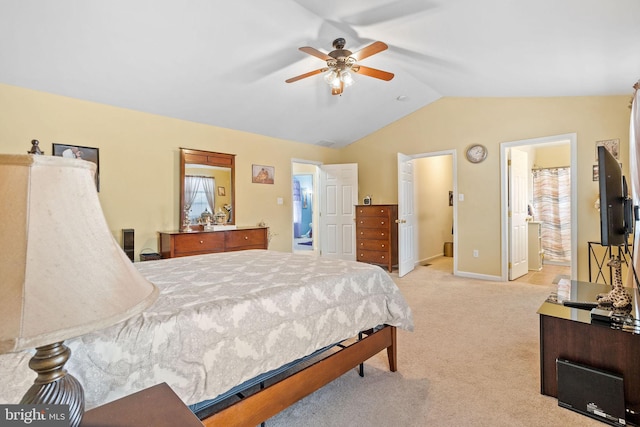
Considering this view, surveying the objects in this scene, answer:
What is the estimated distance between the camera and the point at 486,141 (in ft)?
16.1

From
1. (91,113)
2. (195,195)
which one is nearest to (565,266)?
(195,195)

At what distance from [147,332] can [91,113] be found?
3.39 meters

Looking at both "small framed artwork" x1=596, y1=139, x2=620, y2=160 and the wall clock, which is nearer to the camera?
"small framed artwork" x1=596, y1=139, x2=620, y2=160

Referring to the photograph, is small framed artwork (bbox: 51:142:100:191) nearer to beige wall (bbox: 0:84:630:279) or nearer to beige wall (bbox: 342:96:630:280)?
beige wall (bbox: 0:84:630:279)

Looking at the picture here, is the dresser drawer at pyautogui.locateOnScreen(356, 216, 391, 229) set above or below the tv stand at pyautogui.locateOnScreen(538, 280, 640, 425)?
above

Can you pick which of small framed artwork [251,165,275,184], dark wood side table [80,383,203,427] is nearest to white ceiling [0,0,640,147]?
small framed artwork [251,165,275,184]

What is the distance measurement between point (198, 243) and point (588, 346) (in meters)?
3.76

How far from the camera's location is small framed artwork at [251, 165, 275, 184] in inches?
200

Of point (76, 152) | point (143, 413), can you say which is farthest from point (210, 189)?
Answer: point (143, 413)

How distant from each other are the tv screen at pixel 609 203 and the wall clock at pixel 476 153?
10.3 ft

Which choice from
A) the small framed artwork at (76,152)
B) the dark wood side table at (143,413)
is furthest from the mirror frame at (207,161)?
the dark wood side table at (143,413)

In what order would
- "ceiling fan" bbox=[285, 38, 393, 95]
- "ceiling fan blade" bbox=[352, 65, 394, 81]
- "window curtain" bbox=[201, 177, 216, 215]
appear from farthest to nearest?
"window curtain" bbox=[201, 177, 216, 215] < "ceiling fan blade" bbox=[352, 65, 394, 81] < "ceiling fan" bbox=[285, 38, 393, 95]

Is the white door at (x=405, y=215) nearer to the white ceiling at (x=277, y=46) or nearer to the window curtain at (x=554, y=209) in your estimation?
the white ceiling at (x=277, y=46)

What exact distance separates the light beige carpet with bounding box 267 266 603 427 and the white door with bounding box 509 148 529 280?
1.67 metres
